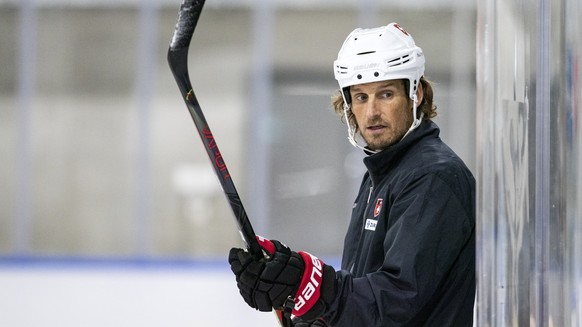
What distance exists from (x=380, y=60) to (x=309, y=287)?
1.70 ft

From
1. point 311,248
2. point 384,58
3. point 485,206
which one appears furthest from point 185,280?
point 485,206

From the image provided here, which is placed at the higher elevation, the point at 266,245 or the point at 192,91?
the point at 192,91

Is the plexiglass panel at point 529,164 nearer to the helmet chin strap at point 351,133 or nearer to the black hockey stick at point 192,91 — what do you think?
the black hockey stick at point 192,91

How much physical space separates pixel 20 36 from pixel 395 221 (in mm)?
7079

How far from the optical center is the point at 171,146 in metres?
8.64

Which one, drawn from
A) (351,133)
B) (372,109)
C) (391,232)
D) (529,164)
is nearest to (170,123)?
(351,133)

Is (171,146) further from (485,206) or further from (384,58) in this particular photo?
(485,206)

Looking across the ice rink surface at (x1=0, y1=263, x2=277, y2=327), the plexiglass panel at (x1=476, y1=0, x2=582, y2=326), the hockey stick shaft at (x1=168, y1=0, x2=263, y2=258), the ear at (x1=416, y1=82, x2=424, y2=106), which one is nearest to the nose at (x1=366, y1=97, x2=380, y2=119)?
the ear at (x1=416, y1=82, x2=424, y2=106)

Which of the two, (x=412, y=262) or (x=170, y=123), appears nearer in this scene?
(x=412, y=262)

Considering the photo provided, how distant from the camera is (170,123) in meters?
8.63

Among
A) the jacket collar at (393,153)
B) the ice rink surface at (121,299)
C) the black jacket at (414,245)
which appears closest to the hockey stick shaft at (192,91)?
the black jacket at (414,245)

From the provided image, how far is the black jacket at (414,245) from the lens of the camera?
6.26ft

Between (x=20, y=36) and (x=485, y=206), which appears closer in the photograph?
(x=485, y=206)

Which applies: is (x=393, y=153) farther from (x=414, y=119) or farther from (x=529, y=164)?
(x=529, y=164)
